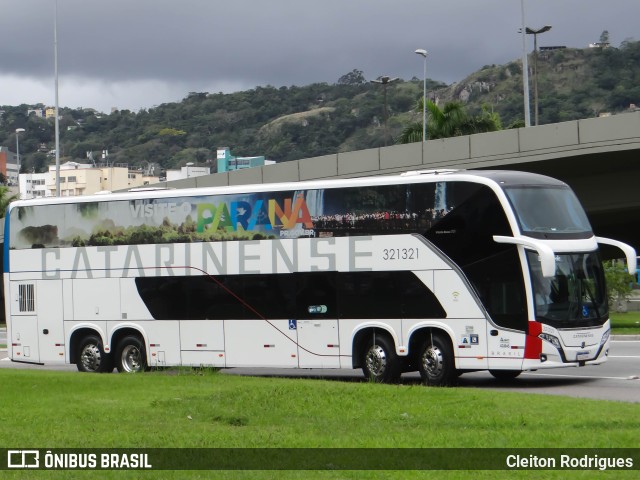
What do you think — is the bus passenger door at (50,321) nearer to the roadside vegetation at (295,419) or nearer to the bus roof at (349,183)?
the bus roof at (349,183)

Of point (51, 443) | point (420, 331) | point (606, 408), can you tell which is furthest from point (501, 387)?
point (51, 443)

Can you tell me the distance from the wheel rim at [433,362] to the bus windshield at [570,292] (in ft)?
6.66

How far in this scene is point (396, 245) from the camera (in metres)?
22.0

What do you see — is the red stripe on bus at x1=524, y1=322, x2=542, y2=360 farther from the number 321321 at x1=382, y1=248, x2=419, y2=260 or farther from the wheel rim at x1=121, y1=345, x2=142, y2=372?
the wheel rim at x1=121, y1=345, x2=142, y2=372

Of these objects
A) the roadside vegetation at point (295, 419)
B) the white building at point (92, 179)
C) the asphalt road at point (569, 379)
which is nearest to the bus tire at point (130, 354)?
the asphalt road at point (569, 379)

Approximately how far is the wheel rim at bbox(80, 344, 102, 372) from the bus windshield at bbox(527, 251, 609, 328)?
33.5 ft

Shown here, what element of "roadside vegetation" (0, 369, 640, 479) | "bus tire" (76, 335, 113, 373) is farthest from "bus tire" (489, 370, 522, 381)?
"bus tire" (76, 335, 113, 373)

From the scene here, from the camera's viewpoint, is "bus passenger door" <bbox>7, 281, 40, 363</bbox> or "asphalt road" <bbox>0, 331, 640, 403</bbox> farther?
"bus passenger door" <bbox>7, 281, 40, 363</bbox>

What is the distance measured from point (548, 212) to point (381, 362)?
411cm

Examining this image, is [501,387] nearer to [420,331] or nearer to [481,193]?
[420,331]

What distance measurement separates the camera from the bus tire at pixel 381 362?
22.0 meters

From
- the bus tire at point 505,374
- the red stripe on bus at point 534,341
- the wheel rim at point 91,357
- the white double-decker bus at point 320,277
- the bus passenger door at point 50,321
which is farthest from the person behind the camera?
the bus passenger door at point 50,321

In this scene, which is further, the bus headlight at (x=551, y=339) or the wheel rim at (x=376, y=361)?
the wheel rim at (x=376, y=361)

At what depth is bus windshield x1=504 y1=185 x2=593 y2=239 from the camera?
20.9m
